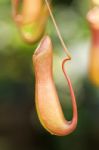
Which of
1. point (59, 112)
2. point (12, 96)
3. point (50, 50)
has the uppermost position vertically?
point (50, 50)

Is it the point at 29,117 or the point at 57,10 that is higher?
the point at 57,10

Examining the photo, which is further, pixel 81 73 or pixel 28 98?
pixel 28 98

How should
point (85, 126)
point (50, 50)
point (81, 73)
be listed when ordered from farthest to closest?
1. point (85, 126)
2. point (81, 73)
3. point (50, 50)

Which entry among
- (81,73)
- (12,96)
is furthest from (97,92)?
(12,96)

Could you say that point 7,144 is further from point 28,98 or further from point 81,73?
point 81,73

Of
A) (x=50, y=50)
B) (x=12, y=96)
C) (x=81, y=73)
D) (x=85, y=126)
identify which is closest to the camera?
(x=50, y=50)

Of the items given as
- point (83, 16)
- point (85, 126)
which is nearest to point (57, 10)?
point (83, 16)
